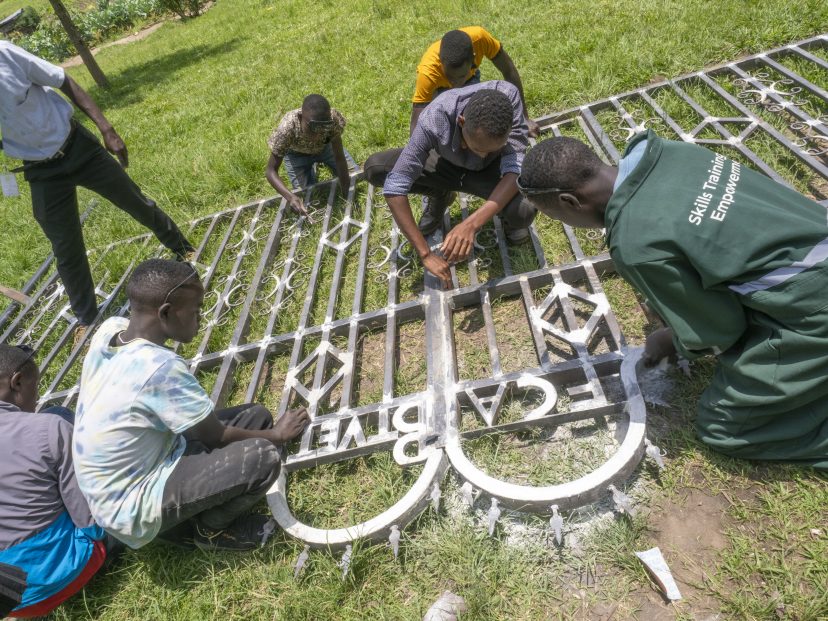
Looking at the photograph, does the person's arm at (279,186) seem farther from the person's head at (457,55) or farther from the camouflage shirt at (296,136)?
the person's head at (457,55)

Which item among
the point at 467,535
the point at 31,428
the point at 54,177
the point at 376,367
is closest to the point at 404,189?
the point at 376,367

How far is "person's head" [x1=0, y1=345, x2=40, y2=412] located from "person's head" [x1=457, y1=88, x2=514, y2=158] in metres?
2.58

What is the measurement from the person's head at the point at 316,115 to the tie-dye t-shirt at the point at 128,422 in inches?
97.9

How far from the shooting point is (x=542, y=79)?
508 cm

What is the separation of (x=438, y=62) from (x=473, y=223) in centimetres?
169

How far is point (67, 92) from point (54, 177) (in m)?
0.62

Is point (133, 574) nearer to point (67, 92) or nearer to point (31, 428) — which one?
point (31, 428)

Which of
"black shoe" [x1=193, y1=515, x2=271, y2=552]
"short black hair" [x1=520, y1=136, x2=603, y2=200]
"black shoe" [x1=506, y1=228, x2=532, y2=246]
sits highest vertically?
"short black hair" [x1=520, y1=136, x2=603, y2=200]

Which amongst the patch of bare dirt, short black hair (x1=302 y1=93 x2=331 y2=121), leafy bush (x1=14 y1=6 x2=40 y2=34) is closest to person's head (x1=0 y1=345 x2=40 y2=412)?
short black hair (x1=302 y1=93 x2=331 y2=121)

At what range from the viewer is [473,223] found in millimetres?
2920

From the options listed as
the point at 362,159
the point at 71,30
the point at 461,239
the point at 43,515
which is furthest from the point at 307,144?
the point at 71,30

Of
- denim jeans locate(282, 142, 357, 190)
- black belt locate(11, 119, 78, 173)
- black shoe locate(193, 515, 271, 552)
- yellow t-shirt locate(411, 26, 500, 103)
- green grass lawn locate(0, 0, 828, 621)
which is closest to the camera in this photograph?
green grass lawn locate(0, 0, 828, 621)

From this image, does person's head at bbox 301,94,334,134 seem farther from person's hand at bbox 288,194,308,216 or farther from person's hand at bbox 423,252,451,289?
person's hand at bbox 423,252,451,289

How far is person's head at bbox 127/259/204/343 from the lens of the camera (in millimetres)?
2195
